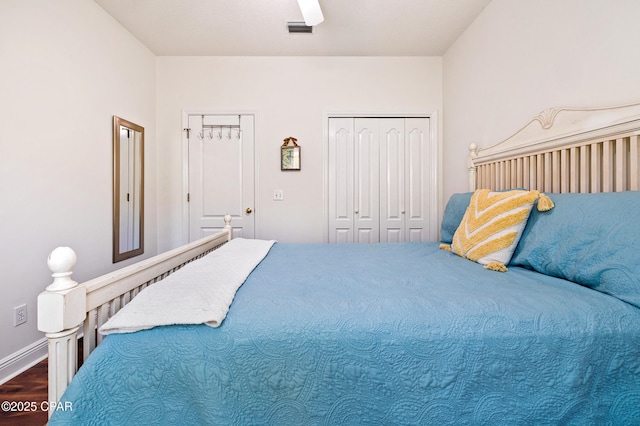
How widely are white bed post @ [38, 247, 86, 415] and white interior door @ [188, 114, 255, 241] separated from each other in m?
2.23

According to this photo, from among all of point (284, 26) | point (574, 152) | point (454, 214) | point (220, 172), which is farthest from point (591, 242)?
point (220, 172)

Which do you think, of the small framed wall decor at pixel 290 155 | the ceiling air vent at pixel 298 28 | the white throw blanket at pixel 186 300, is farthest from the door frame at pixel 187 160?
the white throw blanket at pixel 186 300

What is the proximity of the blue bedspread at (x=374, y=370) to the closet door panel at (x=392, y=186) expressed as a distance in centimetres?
221

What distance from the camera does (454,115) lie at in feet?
8.91

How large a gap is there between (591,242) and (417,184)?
6.80ft

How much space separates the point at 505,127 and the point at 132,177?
332 centimetres

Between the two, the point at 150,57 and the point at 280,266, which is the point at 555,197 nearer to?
the point at 280,266

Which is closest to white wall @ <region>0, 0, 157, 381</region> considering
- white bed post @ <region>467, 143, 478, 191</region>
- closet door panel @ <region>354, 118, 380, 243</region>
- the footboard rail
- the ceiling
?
the ceiling

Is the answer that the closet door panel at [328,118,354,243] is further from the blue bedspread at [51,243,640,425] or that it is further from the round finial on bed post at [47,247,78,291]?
the round finial on bed post at [47,247,78,291]

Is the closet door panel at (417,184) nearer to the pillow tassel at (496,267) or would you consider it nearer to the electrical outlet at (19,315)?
the pillow tassel at (496,267)

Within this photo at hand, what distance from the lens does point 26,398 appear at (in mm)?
1418

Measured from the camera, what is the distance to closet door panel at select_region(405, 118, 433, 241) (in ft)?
9.75

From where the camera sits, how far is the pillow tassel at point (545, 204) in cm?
118

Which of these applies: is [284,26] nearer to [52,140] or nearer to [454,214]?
[52,140]
